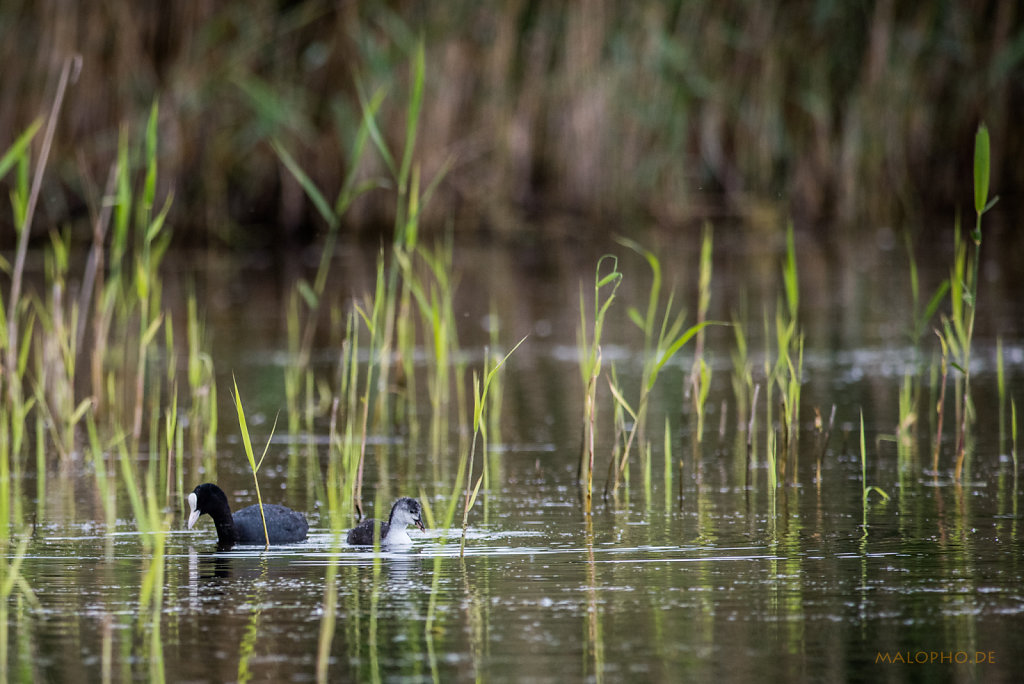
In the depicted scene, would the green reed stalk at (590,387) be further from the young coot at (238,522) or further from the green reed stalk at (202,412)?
the green reed stalk at (202,412)

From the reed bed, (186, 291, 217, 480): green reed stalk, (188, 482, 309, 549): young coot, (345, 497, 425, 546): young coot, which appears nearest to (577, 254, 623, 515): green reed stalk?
the reed bed

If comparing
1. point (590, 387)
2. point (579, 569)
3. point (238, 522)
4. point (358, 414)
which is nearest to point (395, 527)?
point (238, 522)

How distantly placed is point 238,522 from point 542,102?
29.1ft

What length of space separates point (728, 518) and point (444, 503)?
2.38 feet

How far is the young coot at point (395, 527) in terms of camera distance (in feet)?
12.1

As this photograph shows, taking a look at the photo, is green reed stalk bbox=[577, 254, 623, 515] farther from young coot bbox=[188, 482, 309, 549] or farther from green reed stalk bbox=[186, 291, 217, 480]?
green reed stalk bbox=[186, 291, 217, 480]

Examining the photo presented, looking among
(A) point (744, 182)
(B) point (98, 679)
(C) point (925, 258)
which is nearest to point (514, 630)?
(B) point (98, 679)

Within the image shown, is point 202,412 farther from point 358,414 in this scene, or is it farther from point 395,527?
point 395,527

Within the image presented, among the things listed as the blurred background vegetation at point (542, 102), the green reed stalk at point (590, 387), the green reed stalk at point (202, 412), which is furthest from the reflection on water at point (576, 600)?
the blurred background vegetation at point (542, 102)

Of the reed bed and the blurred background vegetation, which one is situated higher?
the blurred background vegetation

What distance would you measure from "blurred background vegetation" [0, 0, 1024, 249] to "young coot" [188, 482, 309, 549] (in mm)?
7027

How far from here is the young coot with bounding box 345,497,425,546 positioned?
3703 mm

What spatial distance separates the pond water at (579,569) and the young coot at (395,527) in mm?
60

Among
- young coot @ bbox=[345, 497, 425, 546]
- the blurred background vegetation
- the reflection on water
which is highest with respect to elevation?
the blurred background vegetation
